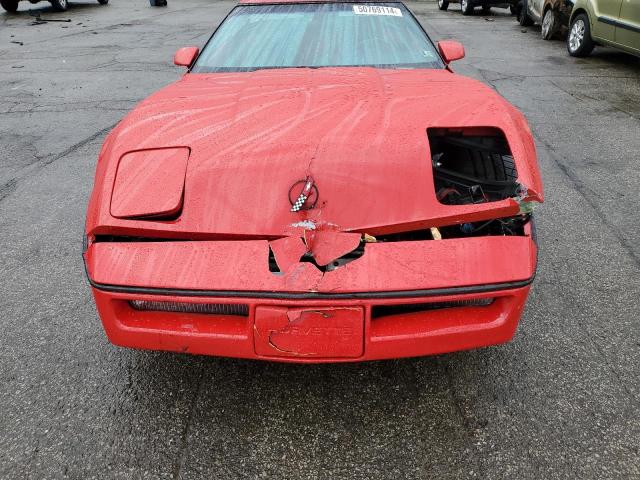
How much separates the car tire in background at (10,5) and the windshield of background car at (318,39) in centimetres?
1518

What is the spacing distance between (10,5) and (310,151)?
1714 cm

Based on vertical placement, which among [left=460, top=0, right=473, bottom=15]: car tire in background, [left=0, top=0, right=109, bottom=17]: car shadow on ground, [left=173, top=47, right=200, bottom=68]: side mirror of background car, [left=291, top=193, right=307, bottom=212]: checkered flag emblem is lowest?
[left=0, top=0, right=109, bottom=17]: car shadow on ground

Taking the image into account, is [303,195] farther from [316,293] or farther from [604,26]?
[604,26]

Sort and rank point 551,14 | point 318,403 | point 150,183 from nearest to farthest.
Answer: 1. point 150,183
2. point 318,403
3. point 551,14

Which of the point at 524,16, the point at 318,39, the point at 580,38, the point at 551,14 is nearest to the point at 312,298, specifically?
the point at 318,39

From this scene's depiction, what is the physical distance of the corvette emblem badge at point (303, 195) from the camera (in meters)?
1.64

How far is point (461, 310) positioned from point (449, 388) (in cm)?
46

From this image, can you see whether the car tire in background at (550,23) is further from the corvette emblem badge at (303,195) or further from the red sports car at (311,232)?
the corvette emblem badge at (303,195)

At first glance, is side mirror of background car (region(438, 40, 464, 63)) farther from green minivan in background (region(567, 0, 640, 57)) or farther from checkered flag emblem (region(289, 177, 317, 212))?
green minivan in background (region(567, 0, 640, 57))

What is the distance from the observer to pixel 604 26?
23.1 ft

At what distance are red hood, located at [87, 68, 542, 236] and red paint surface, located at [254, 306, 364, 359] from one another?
277 millimetres

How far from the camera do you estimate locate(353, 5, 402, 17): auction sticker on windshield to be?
3.11 metres

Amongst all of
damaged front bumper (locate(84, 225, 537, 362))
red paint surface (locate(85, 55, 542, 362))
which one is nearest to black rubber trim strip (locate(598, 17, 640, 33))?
red paint surface (locate(85, 55, 542, 362))

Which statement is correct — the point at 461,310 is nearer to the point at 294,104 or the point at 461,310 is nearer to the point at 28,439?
the point at 294,104
